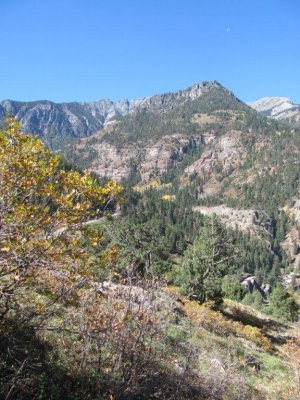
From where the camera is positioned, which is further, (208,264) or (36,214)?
(208,264)

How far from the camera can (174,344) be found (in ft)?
48.4

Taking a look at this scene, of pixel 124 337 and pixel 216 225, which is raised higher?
pixel 124 337

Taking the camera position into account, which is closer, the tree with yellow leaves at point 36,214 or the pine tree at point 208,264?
the tree with yellow leaves at point 36,214

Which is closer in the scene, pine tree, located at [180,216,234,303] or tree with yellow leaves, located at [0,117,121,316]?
tree with yellow leaves, located at [0,117,121,316]

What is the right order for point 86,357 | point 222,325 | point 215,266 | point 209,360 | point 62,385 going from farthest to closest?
1. point 215,266
2. point 222,325
3. point 209,360
4. point 86,357
5. point 62,385

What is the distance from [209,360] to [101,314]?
7.13 m

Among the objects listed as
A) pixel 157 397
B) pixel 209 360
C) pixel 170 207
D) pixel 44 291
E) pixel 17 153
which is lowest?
pixel 170 207

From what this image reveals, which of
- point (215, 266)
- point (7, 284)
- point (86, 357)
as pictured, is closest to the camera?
point (7, 284)

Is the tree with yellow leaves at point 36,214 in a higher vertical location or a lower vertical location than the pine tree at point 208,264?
higher

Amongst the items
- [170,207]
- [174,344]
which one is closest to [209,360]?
[174,344]

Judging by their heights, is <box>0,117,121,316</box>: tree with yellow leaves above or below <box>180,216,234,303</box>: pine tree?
above

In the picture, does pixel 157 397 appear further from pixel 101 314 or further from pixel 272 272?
pixel 272 272

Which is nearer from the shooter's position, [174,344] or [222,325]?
[174,344]

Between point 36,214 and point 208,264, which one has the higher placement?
point 36,214
